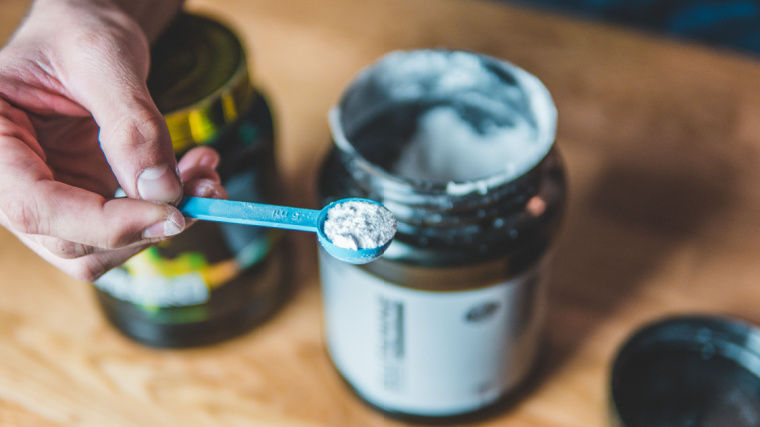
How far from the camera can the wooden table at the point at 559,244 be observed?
1.70 ft

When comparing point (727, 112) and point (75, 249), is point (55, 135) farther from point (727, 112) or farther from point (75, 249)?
point (727, 112)

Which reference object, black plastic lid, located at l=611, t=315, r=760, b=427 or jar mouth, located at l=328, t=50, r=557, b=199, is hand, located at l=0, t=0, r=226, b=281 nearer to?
jar mouth, located at l=328, t=50, r=557, b=199

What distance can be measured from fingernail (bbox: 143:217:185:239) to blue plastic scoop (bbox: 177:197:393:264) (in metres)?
0.01

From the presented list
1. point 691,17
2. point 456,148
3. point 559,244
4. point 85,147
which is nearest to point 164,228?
point 85,147

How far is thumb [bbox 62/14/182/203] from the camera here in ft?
1.03

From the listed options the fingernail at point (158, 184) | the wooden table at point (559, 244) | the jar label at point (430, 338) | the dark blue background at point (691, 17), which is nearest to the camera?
the fingernail at point (158, 184)

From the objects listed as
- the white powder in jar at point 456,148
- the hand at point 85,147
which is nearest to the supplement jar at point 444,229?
the white powder in jar at point 456,148

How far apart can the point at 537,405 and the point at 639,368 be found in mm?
81

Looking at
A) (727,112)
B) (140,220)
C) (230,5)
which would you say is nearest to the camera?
(140,220)

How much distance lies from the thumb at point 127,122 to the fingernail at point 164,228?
11mm

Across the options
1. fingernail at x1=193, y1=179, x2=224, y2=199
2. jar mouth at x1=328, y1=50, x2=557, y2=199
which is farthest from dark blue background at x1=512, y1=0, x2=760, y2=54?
fingernail at x1=193, y1=179, x2=224, y2=199

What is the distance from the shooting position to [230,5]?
2.72 feet

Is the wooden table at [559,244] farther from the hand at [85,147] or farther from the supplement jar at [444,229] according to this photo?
the hand at [85,147]

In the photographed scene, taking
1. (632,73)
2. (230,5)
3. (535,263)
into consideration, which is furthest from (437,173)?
(230,5)
